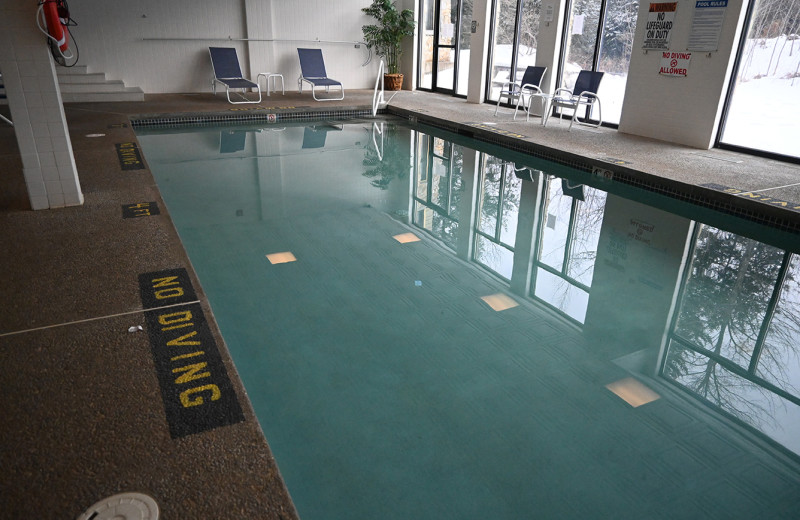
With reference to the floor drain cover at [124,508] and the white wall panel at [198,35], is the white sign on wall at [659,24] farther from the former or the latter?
the floor drain cover at [124,508]

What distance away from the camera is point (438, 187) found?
15.6 ft

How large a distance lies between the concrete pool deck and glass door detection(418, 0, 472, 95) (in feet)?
21.1

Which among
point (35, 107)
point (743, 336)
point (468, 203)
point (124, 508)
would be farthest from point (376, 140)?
point (124, 508)

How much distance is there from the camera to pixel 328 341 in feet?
7.46

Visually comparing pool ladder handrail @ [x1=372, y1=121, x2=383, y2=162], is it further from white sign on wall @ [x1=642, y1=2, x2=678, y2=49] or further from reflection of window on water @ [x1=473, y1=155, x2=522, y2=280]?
white sign on wall @ [x1=642, y1=2, x2=678, y2=49]

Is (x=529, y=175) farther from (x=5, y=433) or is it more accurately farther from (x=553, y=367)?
(x=5, y=433)

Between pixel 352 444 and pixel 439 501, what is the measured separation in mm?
352

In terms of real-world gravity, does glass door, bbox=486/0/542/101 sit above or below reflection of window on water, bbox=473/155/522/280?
above

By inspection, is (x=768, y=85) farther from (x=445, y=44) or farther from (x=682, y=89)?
(x=445, y=44)

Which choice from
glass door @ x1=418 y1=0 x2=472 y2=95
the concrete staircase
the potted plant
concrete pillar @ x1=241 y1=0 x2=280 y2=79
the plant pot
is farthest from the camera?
the plant pot

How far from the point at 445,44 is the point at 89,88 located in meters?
6.25

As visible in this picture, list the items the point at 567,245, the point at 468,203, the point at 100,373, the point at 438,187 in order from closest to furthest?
the point at 100,373
the point at 567,245
the point at 468,203
the point at 438,187

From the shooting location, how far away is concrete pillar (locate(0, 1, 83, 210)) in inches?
110

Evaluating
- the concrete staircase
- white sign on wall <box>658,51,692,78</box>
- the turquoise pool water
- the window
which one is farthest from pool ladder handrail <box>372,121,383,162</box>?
the concrete staircase
